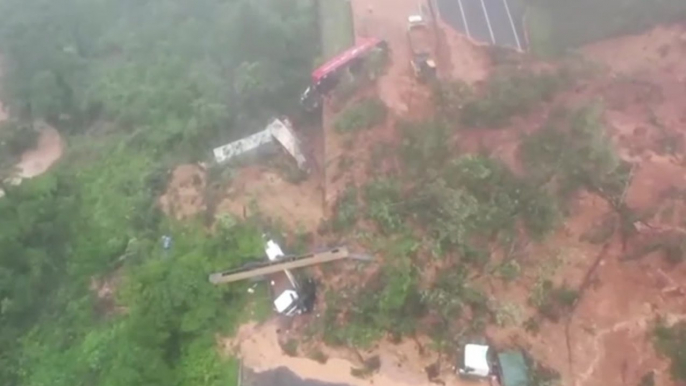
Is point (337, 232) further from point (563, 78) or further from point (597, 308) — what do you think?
point (563, 78)

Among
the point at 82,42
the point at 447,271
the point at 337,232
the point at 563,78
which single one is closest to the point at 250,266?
the point at 337,232

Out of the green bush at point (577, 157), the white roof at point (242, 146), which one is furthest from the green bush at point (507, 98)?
the white roof at point (242, 146)

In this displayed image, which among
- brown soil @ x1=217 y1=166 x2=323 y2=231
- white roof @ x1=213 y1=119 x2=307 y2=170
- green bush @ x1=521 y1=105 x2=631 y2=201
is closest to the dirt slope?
green bush @ x1=521 y1=105 x2=631 y2=201

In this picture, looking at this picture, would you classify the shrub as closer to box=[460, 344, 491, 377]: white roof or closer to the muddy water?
box=[460, 344, 491, 377]: white roof

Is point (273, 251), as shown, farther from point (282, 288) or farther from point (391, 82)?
point (391, 82)

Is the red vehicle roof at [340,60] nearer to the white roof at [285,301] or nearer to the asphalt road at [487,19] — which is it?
the asphalt road at [487,19]

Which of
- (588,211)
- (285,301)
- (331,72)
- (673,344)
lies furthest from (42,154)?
(673,344)

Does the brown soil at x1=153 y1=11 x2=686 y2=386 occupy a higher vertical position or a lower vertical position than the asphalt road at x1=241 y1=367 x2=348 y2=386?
higher

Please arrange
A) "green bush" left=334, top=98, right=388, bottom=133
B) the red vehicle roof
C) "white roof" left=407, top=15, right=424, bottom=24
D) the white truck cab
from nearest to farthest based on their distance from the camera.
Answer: the white truck cab, "green bush" left=334, top=98, right=388, bottom=133, the red vehicle roof, "white roof" left=407, top=15, right=424, bottom=24
